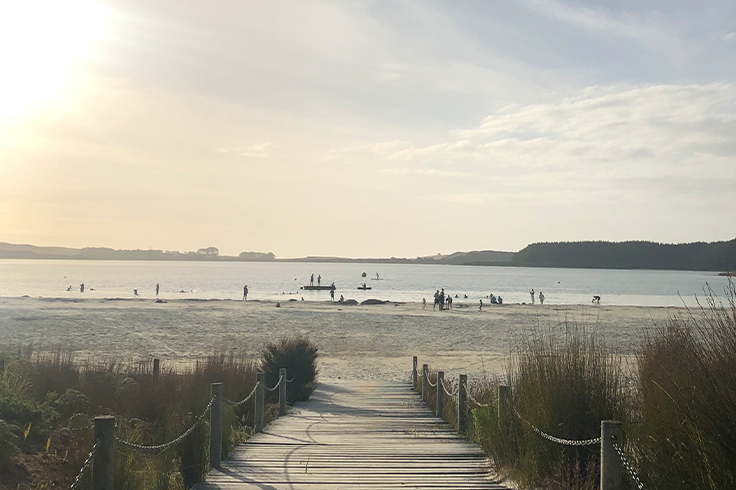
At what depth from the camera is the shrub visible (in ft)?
44.4

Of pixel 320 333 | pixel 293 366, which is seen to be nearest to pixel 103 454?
pixel 293 366

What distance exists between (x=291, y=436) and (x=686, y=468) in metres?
5.80

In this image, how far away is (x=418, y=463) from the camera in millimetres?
6938

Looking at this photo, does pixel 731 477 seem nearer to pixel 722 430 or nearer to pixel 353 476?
pixel 722 430

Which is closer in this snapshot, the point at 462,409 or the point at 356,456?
the point at 356,456

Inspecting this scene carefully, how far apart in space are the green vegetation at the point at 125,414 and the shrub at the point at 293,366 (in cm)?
5

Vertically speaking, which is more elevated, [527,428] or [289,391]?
[527,428]

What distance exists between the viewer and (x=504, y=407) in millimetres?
7156

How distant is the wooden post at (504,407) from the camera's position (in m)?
6.95

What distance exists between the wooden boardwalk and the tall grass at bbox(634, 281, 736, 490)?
6.02ft

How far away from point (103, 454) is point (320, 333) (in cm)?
2832

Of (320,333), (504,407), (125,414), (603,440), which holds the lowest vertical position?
(320,333)

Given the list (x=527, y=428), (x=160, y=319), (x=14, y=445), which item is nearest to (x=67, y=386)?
(x=14, y=445)

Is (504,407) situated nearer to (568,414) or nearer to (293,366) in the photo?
(568,414)
